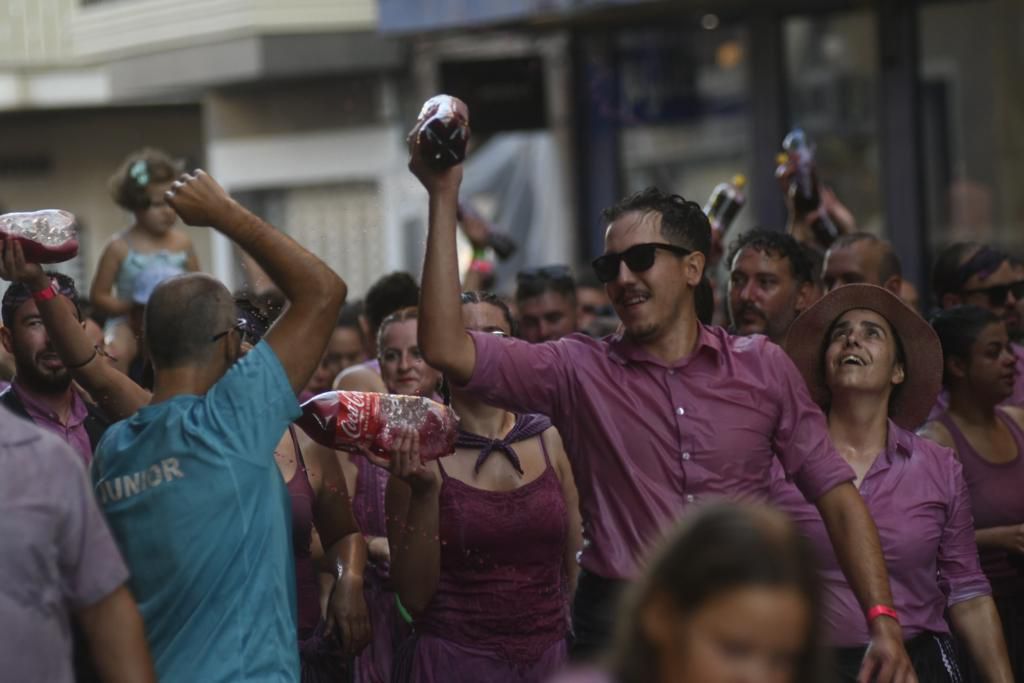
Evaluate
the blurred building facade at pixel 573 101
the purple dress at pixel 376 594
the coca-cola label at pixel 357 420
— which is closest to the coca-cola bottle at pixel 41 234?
the coca-cola label at pixel 357 420

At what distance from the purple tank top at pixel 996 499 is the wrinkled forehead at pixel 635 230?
7.62ft

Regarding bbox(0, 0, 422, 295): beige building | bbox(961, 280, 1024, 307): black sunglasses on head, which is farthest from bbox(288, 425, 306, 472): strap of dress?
bbox(0, 0, 422, 295): beige building

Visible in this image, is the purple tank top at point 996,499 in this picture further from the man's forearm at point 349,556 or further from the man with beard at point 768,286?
the man's forearm at point 349,556

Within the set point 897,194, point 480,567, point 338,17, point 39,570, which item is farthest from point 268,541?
point 338,17

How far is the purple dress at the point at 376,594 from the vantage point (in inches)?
273

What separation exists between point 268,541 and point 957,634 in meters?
2.75

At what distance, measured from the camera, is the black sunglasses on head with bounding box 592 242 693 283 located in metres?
5.38

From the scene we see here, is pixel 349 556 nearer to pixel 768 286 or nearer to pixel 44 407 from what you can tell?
pixel 44 407

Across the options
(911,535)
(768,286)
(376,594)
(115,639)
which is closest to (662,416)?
(911,535)

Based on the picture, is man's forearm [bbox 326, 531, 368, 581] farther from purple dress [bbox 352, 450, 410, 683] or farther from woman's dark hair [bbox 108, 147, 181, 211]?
woman's dark hair [bbox 108, 147, 181, 211]

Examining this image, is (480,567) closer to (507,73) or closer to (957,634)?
(957,634)

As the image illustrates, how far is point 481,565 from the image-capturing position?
590 cm

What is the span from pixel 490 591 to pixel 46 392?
1.66 metres

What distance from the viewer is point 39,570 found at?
417 cm
